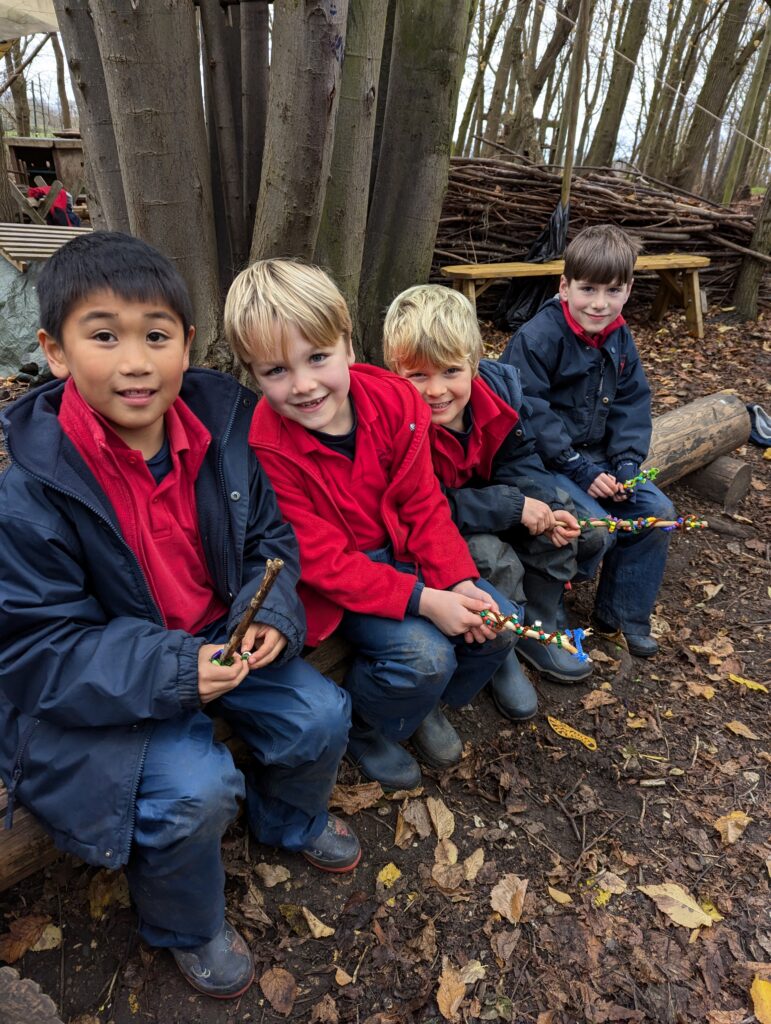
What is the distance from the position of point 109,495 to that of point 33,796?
686 millimetres

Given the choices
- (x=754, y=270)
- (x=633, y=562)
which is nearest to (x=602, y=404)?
(x=633, y=562)

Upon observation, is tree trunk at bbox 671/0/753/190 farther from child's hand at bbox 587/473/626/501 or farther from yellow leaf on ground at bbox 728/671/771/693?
yellow leaf on ground at bbox 728/671/771/693

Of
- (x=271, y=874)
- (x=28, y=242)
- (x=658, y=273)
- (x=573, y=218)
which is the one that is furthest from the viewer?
(x=658, y=273)

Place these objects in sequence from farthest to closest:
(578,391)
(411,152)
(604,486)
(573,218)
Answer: (573,218)
(411,152)
(578,391)
(604,486)

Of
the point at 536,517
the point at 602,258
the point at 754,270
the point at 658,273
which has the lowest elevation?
the point at 536,517

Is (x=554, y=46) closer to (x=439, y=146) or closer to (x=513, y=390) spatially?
(x=439, y=146)

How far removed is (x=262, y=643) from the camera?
5.91ft

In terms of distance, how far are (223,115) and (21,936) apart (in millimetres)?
2860

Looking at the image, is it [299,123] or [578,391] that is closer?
[299,123]

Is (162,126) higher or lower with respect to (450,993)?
higher

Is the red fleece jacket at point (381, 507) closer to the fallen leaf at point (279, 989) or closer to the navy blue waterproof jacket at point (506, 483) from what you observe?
the navy blue waterproof jacket at point (506, 483)

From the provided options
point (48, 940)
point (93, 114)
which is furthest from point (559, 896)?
point (93, 114)

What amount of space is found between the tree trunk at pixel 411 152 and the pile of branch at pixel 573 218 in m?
3.71

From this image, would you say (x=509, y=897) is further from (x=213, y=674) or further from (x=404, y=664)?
(x=213, y=674)
